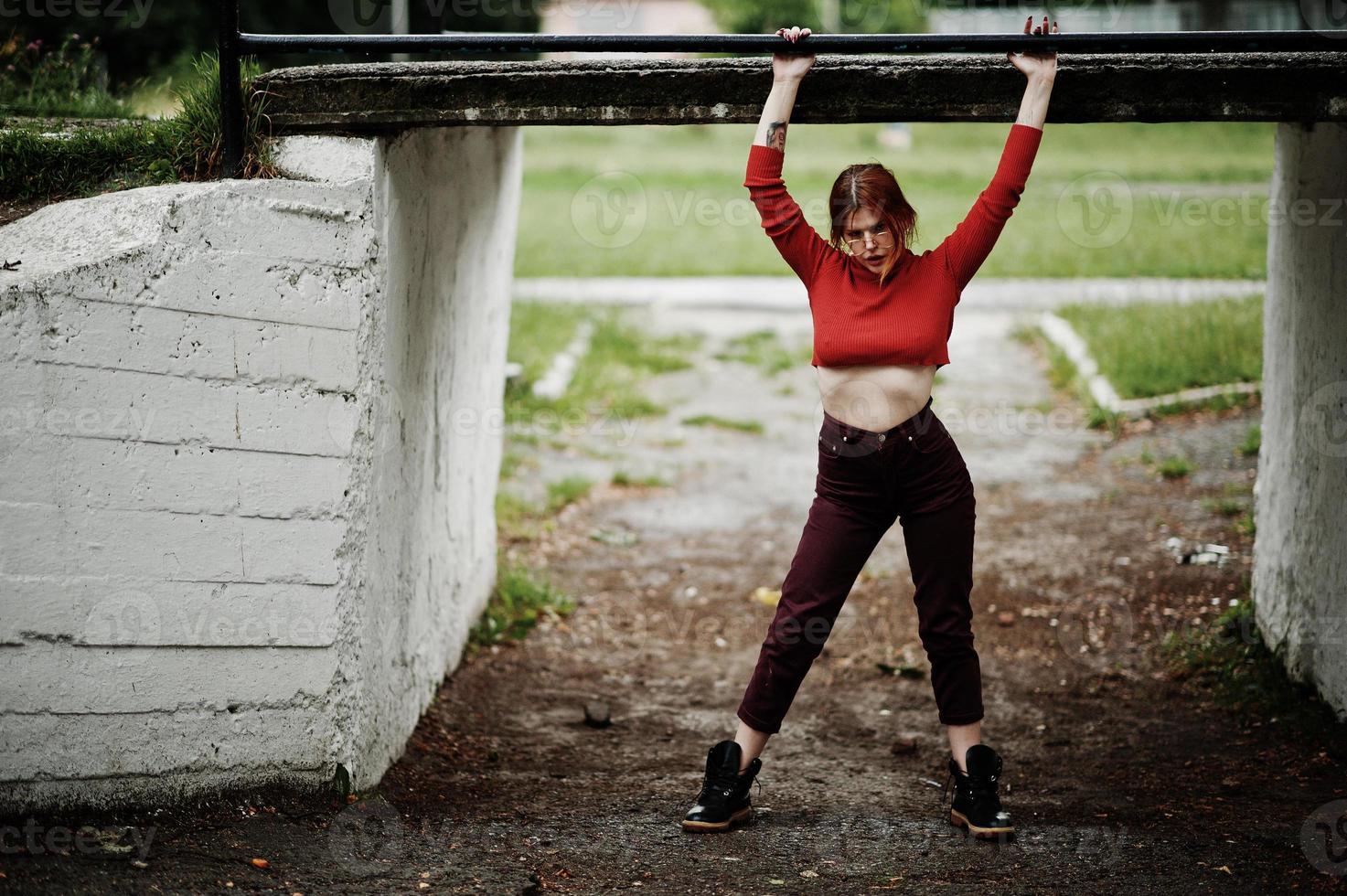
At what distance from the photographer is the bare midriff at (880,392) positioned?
346 cm

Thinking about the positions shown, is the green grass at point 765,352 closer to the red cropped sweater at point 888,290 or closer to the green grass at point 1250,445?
the green grass at point 1250,445

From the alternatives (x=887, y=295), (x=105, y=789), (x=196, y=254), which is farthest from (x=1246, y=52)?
(x=105, y=789)

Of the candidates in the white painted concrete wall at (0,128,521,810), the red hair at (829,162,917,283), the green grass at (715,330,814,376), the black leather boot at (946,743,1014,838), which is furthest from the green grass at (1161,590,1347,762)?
the green grass at (715,330,814,376)

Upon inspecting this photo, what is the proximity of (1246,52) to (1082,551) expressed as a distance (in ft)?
12.0

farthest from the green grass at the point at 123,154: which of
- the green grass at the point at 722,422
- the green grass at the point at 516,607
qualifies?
the green grass at the point at 722,422

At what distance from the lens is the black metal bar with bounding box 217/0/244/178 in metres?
3.57


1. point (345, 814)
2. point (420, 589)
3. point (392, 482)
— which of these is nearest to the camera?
point (345, 814)

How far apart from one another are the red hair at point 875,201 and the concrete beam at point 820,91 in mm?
176

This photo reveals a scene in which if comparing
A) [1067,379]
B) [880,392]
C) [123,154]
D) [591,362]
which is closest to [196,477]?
[123,154]

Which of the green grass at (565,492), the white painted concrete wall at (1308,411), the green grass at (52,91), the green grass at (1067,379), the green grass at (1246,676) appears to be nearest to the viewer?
the white painted concrete wall at (1308,411)

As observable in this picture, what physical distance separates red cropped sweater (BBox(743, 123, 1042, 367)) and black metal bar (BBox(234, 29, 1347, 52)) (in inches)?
10.5

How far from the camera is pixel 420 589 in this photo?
465 cm

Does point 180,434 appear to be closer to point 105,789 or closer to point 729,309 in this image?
point 105,789

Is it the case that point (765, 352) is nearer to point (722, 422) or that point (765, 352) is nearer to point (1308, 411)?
point (722, 422)
